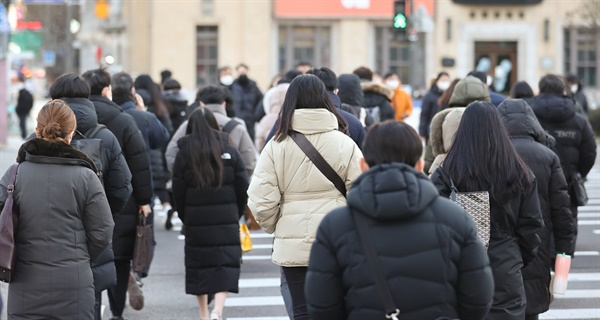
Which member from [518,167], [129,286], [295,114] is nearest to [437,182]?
[518,167]

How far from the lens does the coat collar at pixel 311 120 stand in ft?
22.0

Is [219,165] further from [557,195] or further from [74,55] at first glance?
[74,55]

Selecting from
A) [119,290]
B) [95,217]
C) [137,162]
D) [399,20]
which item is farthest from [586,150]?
[399,20]

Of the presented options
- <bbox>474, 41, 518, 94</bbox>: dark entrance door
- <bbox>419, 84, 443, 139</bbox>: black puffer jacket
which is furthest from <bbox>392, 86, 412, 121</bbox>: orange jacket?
<bbox>474, 41, 518, 94</bbox>: dark entrance door

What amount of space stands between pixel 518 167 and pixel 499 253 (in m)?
0.46

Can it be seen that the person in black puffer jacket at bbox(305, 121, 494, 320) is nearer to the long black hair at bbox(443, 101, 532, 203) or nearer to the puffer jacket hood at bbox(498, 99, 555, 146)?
the long black hair at bbox(443, 101, 532, 203)

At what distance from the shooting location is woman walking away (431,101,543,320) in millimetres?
6094

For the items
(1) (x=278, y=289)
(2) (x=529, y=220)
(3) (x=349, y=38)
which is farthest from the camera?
(3) (x=349, y=38)

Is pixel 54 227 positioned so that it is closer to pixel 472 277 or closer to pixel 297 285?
pixel 297 285

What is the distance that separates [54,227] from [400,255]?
8.51 ft

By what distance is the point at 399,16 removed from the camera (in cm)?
2356

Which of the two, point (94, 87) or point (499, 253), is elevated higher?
point (94, 87)

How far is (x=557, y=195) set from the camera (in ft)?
23.7

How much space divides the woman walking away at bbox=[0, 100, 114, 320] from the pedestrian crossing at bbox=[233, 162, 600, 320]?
373cm
